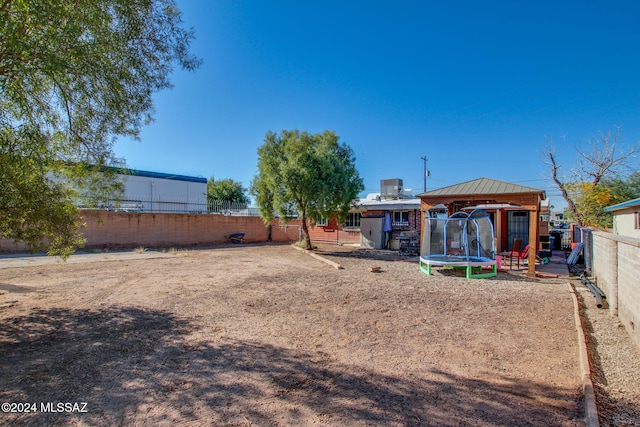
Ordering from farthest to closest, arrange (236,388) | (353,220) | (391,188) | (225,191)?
(225,191) < (391,188) < (353,220) < (236,388)

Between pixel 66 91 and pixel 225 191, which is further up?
pixel 225 191

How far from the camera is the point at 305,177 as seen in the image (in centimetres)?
1542

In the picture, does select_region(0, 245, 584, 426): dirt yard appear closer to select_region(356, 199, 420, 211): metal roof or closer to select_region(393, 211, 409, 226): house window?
select_region(356, 199, 420, 211): metal roof

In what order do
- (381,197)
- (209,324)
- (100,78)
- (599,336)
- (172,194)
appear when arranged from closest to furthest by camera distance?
(100,78), (599,336), (209,324), (381,197), (172,194)

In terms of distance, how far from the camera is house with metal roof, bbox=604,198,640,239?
10.5 metres

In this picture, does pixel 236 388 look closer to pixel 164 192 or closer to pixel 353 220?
pixel 353 220

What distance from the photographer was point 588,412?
277 cm

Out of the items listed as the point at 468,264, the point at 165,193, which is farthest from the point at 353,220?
the point at 165,193

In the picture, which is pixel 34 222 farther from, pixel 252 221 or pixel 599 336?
pixel 252 221

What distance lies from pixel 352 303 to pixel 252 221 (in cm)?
1788

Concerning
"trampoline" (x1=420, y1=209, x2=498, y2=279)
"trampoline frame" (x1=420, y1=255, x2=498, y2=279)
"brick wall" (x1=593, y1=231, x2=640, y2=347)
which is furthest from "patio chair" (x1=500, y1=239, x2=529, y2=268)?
"brick wall" (x1=593, y1=231, x2=640, y2=347)

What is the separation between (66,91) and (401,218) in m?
16.9

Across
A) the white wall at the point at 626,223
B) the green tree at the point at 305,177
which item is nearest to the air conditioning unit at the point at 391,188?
the green tree at the point at 305,177

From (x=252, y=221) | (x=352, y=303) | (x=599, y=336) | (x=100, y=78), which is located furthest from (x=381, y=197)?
(x=100, y=78)
